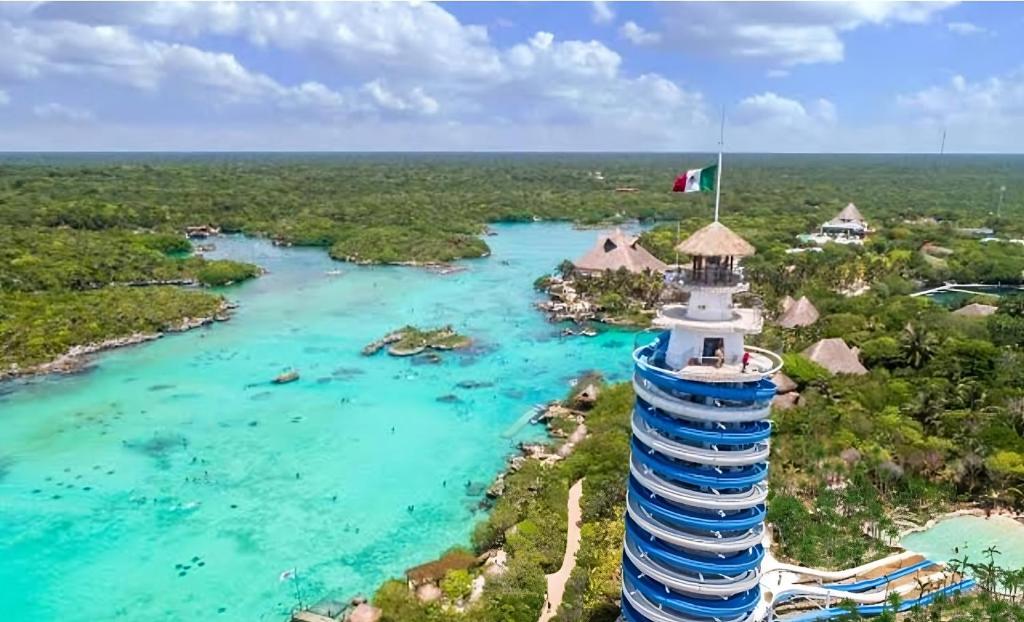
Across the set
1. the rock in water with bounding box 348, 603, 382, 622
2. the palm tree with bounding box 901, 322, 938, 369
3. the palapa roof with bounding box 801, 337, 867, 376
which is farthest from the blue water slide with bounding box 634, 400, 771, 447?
the palm tree with bounding box 901, 322, 938, 369

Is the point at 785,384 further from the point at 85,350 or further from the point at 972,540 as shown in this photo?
the point at 85,350

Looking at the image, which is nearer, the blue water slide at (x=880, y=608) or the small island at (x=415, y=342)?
the blue water slide at (x=880, y=608)

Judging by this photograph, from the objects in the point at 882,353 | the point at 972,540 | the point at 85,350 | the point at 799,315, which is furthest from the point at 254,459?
the point at 799,315

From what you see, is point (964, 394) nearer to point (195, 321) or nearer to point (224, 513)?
point (224, 513)

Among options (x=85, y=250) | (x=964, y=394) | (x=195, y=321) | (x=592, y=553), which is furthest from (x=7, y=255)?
(x=964, y=394)

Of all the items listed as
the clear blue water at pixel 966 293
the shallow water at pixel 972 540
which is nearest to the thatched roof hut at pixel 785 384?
the shallow water at pixel 972 540

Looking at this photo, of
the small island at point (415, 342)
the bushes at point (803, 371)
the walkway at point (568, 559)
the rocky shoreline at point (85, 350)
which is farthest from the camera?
the small island at point (415, 342)

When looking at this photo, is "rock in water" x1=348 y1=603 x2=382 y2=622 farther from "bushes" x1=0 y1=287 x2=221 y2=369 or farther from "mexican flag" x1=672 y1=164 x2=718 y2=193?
"bushes" x1=0 y1=287 x2=221 y2=369

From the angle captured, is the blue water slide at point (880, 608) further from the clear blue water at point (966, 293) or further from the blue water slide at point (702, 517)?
the clear blue water at point (966, 293)
